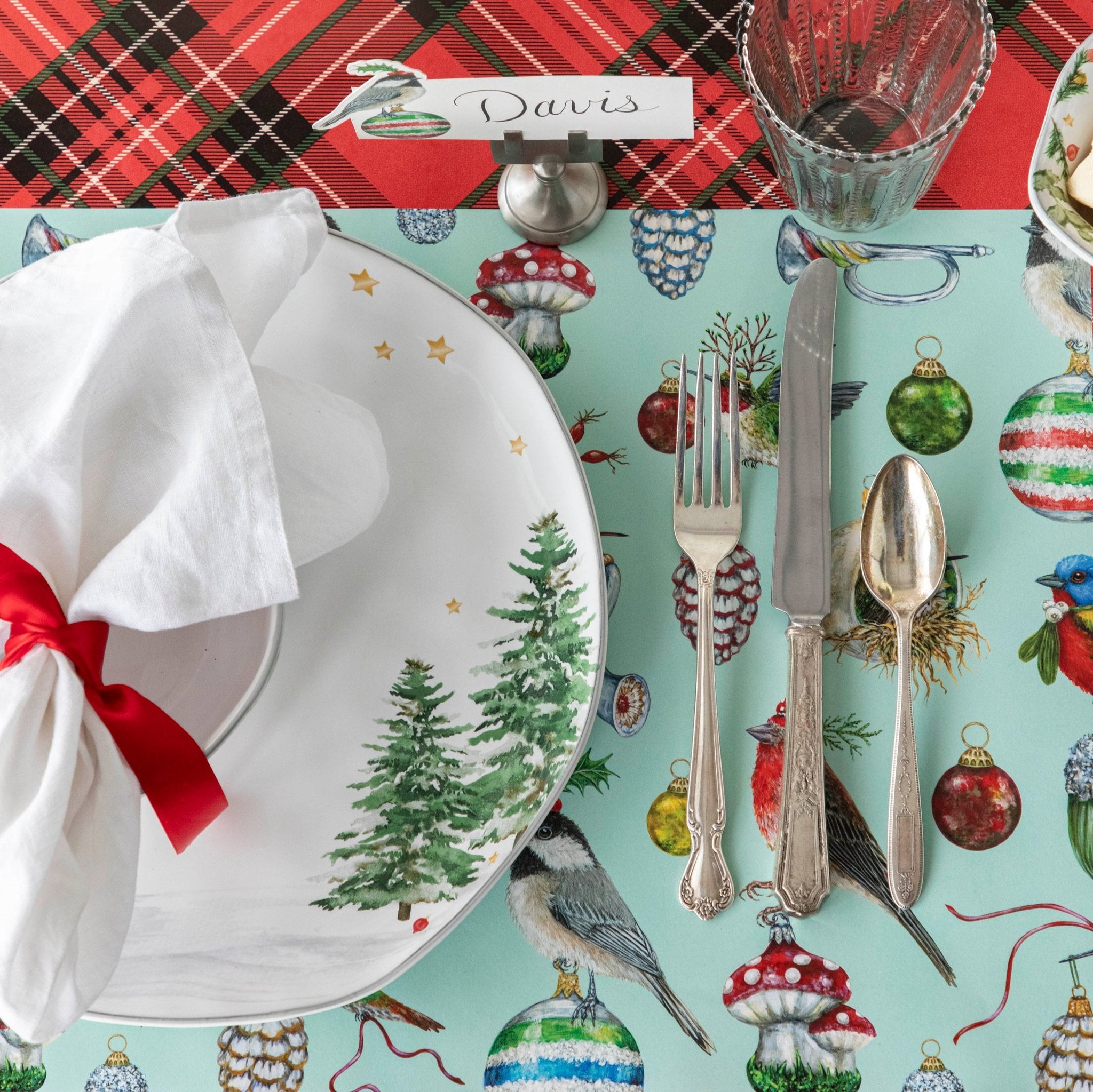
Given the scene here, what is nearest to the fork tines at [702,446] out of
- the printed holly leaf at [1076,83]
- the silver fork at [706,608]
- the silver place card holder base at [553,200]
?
the silver fork at [706,608]

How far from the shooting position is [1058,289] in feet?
1.66

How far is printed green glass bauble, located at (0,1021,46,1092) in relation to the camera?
1.43 feet

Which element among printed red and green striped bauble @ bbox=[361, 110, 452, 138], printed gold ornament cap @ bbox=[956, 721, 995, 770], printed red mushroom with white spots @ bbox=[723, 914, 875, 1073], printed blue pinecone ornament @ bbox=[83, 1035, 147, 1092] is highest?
printed red and green striped bauble @ bbox=[361, 110, 452, 138]

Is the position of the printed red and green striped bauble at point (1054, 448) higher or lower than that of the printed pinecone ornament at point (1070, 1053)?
higher

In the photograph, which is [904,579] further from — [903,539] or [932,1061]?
[932,1061]

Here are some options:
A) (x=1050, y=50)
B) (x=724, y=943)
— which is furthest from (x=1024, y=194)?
(x=724, y=943)

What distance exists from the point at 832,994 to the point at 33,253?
57 cm

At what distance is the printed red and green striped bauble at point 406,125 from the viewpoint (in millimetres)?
426

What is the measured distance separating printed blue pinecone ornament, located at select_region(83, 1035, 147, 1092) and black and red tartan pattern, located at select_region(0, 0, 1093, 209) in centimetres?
45

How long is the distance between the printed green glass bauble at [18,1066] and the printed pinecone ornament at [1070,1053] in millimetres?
465

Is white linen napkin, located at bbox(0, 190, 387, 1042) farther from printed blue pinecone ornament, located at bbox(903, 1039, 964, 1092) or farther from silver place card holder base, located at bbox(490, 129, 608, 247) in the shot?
printed blue pinecone ornament, located at bbox(903, 1039, 964, 1092)

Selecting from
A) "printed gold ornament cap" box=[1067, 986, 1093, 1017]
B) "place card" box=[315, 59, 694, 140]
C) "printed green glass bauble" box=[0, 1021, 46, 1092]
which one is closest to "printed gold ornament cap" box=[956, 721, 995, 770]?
"printed gold ornament cap" box=[1067, 986, 1093, 1017]

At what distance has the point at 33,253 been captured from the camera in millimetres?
522

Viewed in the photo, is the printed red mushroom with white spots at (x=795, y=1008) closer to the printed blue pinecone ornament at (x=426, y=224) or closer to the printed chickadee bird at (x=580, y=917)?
the printed chickadee bird at (x=580, y=917)
